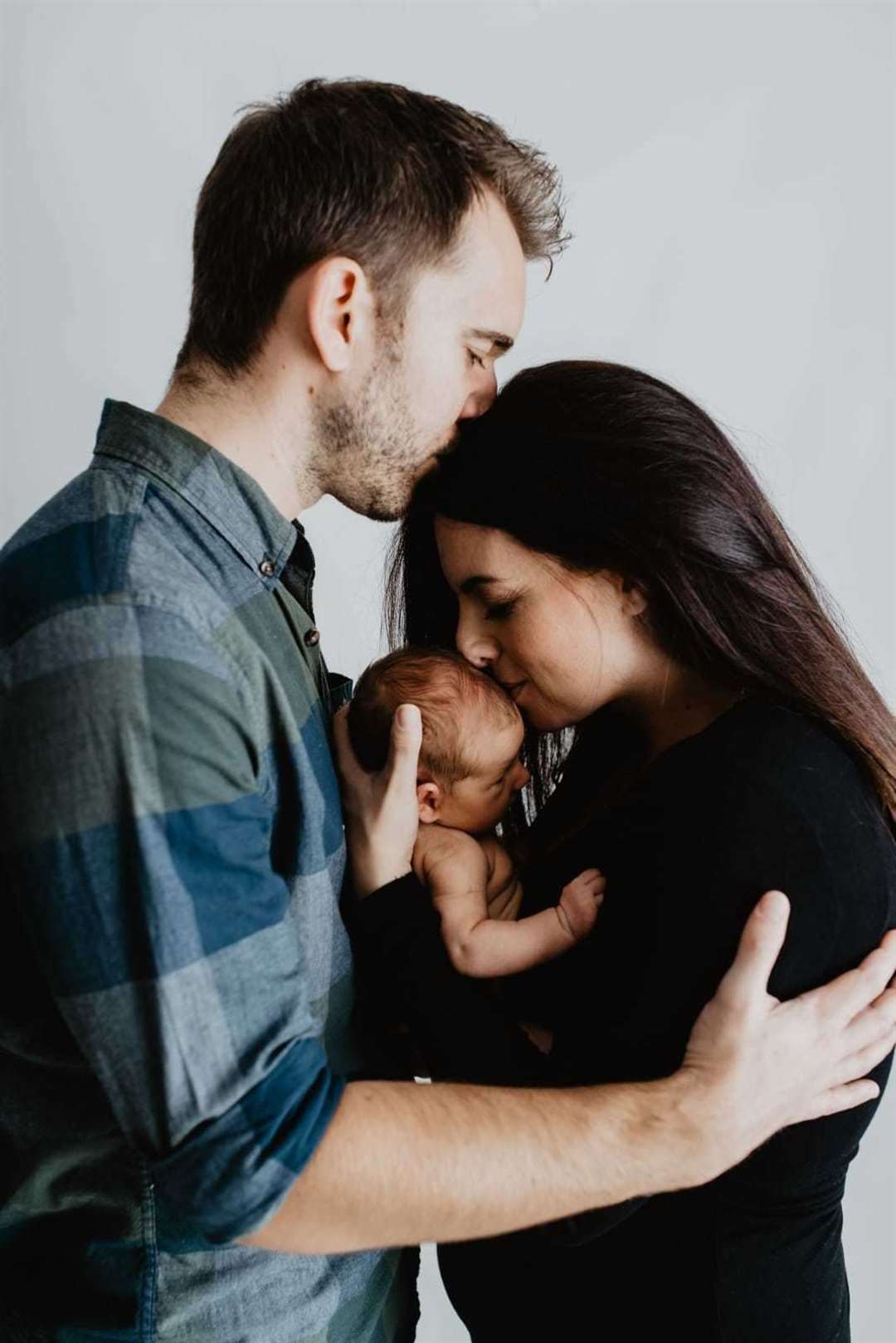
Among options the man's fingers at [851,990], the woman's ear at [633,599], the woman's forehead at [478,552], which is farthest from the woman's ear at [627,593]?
the man's fingers at [851,990]

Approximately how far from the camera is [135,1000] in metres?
1.08

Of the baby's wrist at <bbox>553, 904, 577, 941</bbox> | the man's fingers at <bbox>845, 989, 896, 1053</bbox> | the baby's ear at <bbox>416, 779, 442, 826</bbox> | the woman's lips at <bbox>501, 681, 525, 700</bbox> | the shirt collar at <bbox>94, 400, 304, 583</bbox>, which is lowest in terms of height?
the man's fingers at <bbox>845, 989, 896, 1053</bbox>

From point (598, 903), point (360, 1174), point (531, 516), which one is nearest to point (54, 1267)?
point (360, 1174)

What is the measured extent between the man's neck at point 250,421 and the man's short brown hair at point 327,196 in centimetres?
3

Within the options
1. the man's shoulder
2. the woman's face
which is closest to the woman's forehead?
the woman's face

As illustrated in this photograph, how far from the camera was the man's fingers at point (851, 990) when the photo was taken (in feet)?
4.62

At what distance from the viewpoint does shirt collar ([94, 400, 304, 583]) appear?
52.9 inches

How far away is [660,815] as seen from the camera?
1.43 meters

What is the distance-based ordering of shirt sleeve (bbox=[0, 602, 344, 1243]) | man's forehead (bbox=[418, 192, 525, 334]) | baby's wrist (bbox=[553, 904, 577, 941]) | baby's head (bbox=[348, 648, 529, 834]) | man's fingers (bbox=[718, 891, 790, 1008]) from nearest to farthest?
shirt sleeve (bbox=[0, 602, 344, 1243]) → man's fingers (bbox=[718, 891, 790, 1008]) → man's forehead (bbox=[418, 192, 525, 334]) → baby's wrist (bbox=[553, 904, 577, 941]) → baby's head (bbox=[348, 648, 529, 834])

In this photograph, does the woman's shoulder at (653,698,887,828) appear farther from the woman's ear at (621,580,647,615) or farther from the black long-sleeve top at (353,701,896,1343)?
the woman's ear at (621,580,647,615)

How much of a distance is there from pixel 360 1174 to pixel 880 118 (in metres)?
2.51

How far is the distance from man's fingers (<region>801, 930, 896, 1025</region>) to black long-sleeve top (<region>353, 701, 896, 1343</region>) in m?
0.02

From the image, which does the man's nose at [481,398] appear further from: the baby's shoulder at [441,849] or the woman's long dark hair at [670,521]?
the baby's shoulder at [441,849]

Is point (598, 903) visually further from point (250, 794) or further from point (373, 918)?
point (250, 794)
